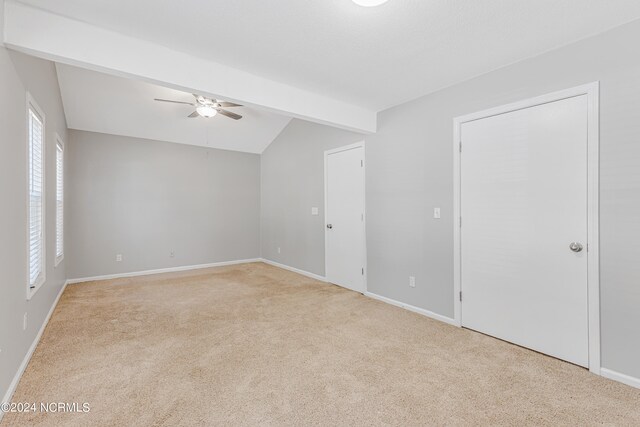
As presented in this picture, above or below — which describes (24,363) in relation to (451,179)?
below

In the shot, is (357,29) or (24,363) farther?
(24,363)

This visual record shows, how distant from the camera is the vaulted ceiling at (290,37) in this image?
191 cm

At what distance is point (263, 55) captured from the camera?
2.51 m

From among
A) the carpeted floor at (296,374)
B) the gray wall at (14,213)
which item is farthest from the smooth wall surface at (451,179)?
the gray wall at (14,213)

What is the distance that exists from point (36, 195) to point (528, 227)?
4.41m

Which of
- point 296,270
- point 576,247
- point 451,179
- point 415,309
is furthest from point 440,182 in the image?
point 296,270

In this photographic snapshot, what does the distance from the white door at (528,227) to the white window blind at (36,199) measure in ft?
12.9

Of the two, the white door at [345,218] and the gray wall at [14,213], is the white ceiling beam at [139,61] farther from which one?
the white door at [345,218]

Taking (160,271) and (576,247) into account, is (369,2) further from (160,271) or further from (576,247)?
(160,271)

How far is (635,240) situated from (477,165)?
1245 mm

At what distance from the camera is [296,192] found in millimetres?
5645

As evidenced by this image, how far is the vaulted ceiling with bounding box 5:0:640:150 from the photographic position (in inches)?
75.0

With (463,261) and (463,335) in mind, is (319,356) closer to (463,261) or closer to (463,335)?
(463,335)

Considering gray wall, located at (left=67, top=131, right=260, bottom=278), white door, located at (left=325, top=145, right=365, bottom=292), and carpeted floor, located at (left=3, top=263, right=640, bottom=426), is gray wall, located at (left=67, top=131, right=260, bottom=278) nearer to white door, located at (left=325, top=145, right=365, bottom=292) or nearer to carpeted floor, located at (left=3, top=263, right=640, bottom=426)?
carpeted floor, located at (left=3, top=263, right=640, bottom=426)
